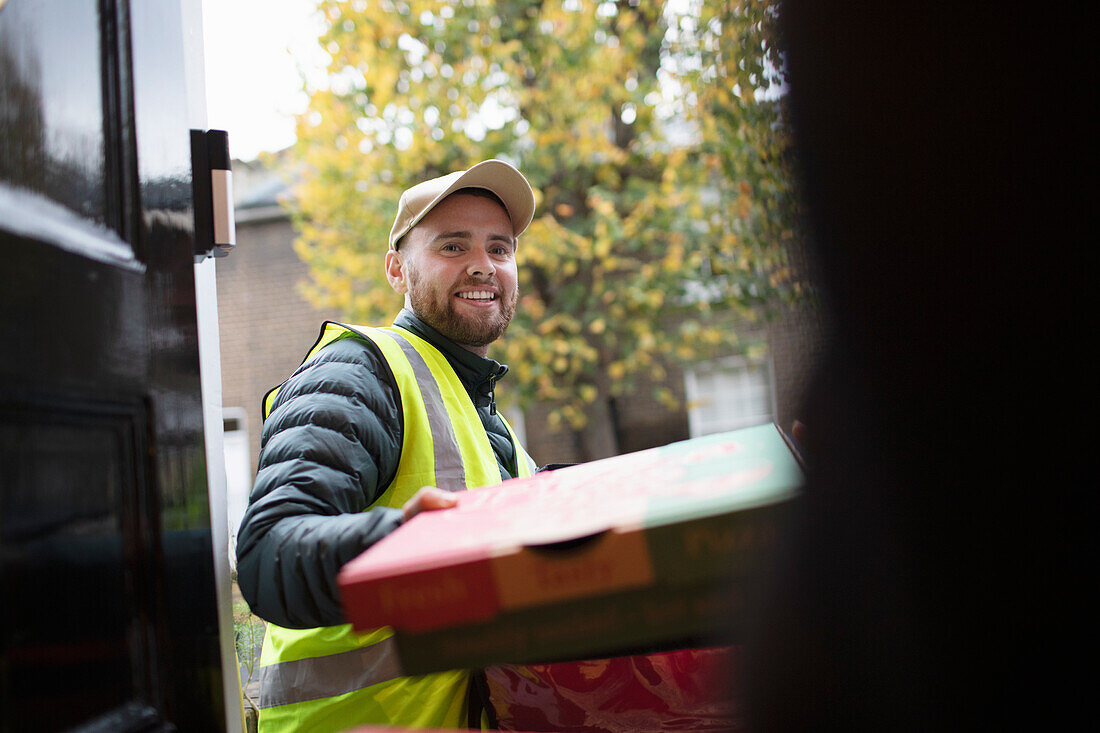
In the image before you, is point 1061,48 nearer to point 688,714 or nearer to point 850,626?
point 850,626

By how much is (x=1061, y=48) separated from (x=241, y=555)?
1.13m

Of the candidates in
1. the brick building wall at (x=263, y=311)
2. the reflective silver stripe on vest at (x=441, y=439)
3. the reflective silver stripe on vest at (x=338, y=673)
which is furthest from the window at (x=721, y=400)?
the reflective silver stripe on vest at (x=338, y=673)

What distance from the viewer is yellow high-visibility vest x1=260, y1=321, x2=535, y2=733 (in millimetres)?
1534

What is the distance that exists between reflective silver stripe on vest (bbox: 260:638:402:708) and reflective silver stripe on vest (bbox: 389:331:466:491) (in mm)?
315

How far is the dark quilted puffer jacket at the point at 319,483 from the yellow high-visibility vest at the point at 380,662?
4cm

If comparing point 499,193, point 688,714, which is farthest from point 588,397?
point 688,714

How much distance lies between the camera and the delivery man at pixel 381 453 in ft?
3.70

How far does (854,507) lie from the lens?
0.60m

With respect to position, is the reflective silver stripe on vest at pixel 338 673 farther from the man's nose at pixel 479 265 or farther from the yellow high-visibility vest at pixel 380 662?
the man's nose at pixel 479 265

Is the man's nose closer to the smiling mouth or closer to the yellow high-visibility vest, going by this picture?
the smiling mouth

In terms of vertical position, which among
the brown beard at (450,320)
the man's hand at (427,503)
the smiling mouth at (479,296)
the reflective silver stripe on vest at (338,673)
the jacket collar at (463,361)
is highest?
the smiling mouth at (479,296)

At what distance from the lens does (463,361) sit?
2.13 m

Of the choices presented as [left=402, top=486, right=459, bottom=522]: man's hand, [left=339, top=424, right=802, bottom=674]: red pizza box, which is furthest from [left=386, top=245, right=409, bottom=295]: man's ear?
[left=339, top=424, right=802, bottom=674]: red pizza box

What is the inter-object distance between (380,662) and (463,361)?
2.61 ft
